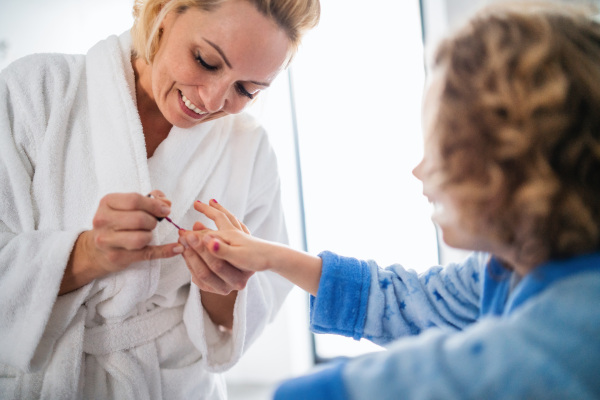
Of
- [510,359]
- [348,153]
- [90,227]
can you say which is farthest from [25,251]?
[348,153]

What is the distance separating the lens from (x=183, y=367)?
0.91 meters

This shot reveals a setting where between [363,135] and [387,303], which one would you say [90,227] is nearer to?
[387,303]

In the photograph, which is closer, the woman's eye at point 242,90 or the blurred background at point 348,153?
the woman's eye at point 242,90

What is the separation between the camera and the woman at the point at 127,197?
0.74 meters

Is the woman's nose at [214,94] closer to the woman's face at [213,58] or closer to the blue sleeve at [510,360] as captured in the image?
the woman's face at [213,58]

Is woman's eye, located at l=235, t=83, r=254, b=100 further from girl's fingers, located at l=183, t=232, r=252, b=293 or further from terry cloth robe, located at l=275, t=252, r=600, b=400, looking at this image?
terry cloth robe, located at l=275, t=252, r=600, b=400

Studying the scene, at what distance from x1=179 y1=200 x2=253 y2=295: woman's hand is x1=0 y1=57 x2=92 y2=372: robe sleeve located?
190 millimetres

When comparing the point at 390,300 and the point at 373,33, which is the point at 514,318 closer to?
the point at 390,300

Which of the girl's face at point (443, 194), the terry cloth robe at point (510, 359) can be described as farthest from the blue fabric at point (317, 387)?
the girl's face at point (443, 194)

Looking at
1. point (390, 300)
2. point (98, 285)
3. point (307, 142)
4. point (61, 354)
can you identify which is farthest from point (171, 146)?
point (307, 142)

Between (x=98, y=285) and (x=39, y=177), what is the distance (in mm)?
229

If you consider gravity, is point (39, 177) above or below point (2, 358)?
above

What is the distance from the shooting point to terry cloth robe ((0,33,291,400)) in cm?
74

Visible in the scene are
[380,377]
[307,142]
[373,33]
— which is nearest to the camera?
[380,377]
